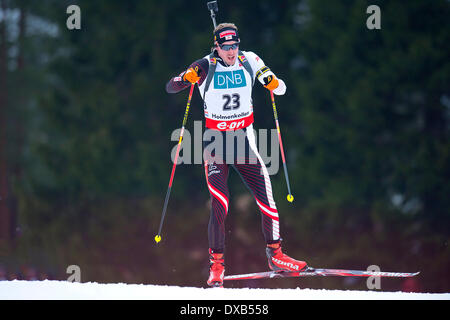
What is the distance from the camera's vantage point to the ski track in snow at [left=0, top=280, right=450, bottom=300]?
268 inches

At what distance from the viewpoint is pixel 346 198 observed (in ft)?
51.8

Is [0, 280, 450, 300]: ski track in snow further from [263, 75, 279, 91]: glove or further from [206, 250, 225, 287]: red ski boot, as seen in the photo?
[263, 75, 279, 91]: glove

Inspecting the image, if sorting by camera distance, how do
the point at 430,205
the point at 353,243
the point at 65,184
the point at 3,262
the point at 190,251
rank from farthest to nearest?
the point at 3,262, the point at 65,184, the point at 190,251, the point at 353,243, the point at 430,205

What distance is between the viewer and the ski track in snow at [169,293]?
680cm

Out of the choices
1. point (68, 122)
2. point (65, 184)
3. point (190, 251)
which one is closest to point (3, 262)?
point (65, 184)

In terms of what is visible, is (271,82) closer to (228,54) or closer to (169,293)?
(228,54)

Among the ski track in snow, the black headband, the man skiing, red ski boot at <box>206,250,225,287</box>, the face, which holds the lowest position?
the ski track in snow

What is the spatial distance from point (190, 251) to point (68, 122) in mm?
6348

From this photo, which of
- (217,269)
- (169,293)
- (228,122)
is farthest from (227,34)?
(169,293)

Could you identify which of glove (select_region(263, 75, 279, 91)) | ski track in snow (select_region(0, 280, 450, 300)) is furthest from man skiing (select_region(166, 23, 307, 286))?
ski track in snow (select_region(0, 280, 450, 300))

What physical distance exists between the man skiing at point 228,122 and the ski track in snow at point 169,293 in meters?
0.42

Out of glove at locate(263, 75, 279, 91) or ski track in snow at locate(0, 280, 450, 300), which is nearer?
glove at locate(263, 75, 279, 91)

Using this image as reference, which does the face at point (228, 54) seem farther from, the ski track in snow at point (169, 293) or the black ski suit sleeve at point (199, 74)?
the ski track in snow at point (169, 293)
